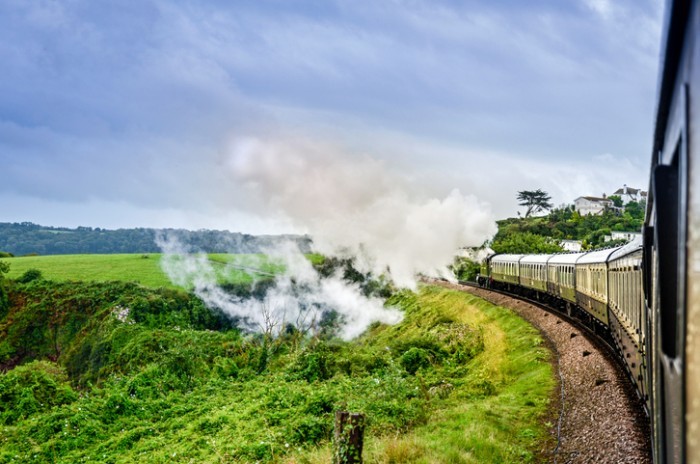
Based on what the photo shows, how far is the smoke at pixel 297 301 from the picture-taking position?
3887 centimetres

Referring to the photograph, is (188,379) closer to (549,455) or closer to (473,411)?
(473,411)

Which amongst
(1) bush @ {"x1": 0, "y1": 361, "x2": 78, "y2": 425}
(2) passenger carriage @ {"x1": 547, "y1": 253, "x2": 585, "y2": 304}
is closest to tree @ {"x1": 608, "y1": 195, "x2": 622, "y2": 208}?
(2) passenger carriage @ {"x1": 547, "y1": 253, "x2": 585, "y2": 304}

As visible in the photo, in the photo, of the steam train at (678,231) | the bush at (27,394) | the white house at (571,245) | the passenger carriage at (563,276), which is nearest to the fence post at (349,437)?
the steam train at (678,231)

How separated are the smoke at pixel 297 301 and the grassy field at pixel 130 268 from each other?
1.37m

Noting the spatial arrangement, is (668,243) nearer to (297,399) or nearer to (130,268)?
(297,399)

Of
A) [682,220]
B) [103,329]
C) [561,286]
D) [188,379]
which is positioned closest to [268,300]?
[103,329]

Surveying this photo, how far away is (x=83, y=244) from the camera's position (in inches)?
4358

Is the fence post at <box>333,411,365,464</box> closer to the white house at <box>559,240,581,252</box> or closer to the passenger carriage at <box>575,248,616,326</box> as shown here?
the passenger carriage at <box>575,248,616,326</box>

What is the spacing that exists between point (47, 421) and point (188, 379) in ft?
19.2

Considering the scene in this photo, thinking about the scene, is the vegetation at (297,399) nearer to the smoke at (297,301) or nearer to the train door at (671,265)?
the train door at (671,265)

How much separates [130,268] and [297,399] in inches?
1977

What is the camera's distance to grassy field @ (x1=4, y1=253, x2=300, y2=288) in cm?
5197

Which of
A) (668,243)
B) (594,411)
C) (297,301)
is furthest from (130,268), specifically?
(668,243)

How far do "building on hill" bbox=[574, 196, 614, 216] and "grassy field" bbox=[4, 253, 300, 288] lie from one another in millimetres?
64912
